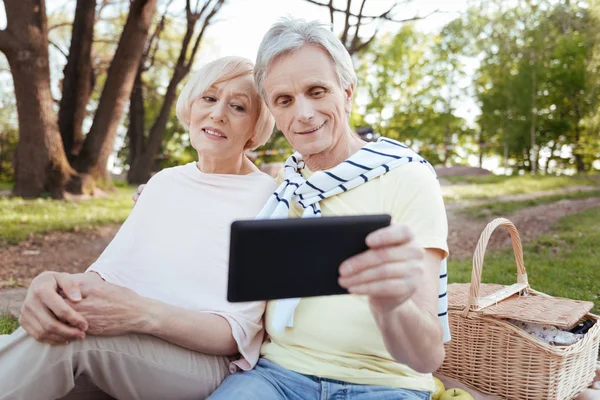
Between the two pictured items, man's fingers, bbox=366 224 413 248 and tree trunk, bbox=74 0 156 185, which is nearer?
man's fingers, bbox=366 224 413 248

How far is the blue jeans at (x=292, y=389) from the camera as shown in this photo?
197 centimetres

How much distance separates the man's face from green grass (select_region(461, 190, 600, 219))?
8351 millimetres

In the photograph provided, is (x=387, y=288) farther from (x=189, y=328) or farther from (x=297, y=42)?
(x=297, y=42)

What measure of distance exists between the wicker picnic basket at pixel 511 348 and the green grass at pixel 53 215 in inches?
240

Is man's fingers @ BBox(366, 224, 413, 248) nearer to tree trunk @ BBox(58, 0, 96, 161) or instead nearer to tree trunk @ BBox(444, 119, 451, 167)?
tree trunk @ BBox(58, 0, 96, 161)

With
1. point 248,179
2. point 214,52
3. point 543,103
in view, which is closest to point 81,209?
point 248,179

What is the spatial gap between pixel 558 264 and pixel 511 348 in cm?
385

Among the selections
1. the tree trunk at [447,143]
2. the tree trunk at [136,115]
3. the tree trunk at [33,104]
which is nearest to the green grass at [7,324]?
the tree trunk at [33,104]

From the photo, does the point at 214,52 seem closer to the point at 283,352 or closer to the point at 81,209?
the point at 81,209

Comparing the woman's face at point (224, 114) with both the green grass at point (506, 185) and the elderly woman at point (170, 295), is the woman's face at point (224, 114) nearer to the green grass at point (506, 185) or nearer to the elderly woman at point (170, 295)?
the elderly woman at point (170, 295)

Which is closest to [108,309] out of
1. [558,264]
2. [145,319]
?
[145,319]

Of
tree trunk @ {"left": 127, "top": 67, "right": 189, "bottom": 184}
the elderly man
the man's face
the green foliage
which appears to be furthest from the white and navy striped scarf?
the green foliage

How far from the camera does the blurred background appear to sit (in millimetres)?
7957

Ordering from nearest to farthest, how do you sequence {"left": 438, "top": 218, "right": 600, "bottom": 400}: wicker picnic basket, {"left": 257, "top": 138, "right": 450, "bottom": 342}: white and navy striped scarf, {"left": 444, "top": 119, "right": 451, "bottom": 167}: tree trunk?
{"left": 257, "top": 138, "right": 450, "bottom": 342}: white and navy striped scarf, {"left": 438, "top": 218, "right": 600, "bottom": 400}: wicker picnic basket, {"left": 444, "top": 119, "right": 451, "bottom": 167}: tree trunk
